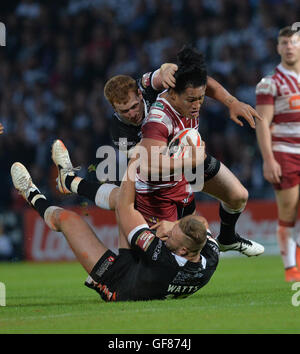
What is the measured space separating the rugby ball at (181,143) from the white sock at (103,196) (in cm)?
89

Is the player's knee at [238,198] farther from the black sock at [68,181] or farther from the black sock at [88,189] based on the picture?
the black sock at [68,181]

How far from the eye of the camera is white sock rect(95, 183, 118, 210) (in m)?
7.18

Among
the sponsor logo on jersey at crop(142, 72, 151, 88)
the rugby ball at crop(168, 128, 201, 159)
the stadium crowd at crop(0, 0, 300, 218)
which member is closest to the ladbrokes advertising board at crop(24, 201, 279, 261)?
the stadium crowd at crop(0, 0, 300, 218)

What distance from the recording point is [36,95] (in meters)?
17.6

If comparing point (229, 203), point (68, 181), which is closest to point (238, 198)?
point (229, 203)

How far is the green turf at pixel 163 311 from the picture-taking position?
484cm

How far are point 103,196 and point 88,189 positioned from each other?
292 millimetres

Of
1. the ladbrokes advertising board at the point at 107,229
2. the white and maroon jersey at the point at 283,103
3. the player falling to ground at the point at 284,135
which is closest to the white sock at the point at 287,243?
the player falling to ground at the point at 284,135

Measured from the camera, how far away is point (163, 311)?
5.50 meters

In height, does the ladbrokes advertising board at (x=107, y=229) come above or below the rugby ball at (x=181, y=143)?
below

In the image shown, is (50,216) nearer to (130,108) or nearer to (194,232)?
(130,108)

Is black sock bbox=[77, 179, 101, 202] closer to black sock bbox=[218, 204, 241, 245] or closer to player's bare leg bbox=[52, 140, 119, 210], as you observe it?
player's bare leg bbox=[52, 140, 119, 210]

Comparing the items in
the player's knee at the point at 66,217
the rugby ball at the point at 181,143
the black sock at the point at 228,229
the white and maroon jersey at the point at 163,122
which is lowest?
the black sock at the point at 228,229
